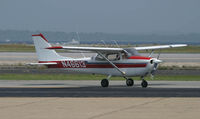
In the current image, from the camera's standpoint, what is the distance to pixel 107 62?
28797 millimetres

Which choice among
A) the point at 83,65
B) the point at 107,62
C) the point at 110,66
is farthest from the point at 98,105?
the point at 83,65

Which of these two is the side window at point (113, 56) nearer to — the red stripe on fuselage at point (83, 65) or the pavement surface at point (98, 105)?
the red stripe on fuselage at point (83, 65)

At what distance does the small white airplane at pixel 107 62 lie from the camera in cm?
2752

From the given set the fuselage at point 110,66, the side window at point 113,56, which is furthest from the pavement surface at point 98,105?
the side window at point 113,56

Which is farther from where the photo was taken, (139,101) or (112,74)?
(112,74)

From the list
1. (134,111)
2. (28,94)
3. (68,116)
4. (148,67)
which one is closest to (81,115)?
(68,116)

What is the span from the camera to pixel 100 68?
29.0 metres

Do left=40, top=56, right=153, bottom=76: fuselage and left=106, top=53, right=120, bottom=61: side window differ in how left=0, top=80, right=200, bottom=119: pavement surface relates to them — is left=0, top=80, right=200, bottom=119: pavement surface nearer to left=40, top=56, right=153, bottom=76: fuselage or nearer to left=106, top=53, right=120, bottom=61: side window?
left=40, top=56, right=153, bottom=76: fuselage

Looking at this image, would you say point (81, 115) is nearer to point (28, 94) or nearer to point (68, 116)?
point (68, 116)

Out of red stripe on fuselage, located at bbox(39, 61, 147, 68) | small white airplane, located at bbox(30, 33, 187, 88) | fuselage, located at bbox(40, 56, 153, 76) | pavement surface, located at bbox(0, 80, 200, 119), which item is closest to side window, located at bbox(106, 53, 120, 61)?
small white airplane, located at bbox(30, 33, 187, 88)

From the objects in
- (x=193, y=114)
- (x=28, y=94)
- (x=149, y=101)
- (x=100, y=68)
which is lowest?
(x=193, y=114)

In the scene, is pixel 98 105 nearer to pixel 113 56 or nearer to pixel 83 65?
pixel 113 56

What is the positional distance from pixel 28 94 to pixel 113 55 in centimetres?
754

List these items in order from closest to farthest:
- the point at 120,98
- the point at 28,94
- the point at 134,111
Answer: the point at 134,111 < the point at 120,98 < the point at 28,94
